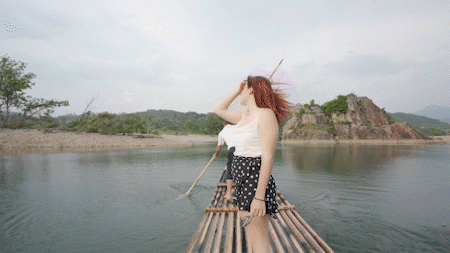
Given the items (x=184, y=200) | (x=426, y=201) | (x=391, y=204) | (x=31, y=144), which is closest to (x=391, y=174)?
(x=426, y=201)

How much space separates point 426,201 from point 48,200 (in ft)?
36.4

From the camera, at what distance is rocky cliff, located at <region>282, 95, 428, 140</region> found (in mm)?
36406

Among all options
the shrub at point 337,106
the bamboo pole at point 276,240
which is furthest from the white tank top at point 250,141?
the shrub at point 337,106

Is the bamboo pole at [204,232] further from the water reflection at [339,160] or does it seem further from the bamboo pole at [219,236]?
the water reflection at [339,160]

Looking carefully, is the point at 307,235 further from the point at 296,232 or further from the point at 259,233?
the point at 259,233

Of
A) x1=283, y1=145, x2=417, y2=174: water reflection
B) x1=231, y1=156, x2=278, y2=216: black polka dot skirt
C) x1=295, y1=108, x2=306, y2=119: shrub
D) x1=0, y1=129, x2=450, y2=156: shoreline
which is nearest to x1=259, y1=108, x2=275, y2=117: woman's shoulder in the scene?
x1=231, y1=156, x2=278, y2=216: black polka dot skirt

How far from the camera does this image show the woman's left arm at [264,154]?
5.96 feet

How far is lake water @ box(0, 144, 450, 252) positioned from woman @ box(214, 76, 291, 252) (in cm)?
250

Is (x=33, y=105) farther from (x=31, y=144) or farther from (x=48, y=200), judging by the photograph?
(x=48, y=200)

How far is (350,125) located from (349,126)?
424 mm

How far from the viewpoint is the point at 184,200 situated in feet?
23.0

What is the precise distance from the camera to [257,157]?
6.46 ft

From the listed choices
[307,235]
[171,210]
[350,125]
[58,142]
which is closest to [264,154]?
[307,235]

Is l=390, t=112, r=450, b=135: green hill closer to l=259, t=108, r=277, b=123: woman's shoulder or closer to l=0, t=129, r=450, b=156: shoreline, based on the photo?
l=0, t=129, r=450, b=156: shoreline
